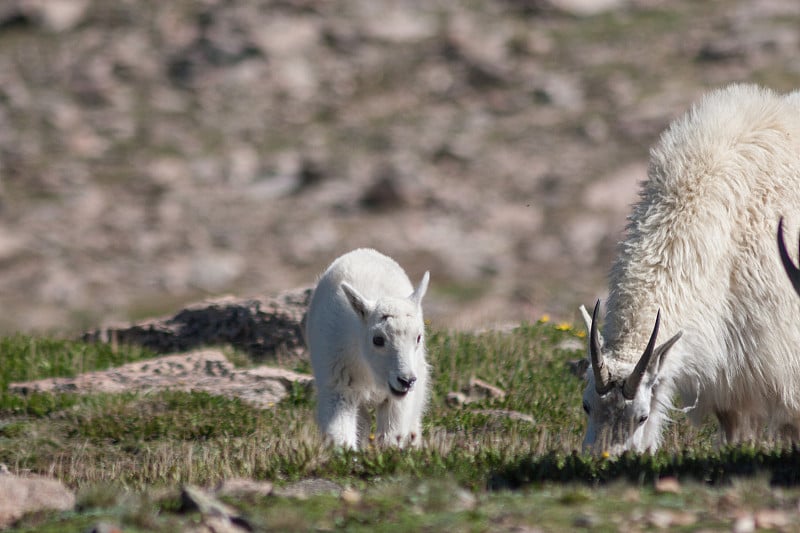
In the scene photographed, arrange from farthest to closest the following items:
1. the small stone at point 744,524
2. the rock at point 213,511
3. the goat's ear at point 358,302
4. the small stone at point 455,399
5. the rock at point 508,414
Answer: the small stone at point 455,399 < the rock at point 508,414 < the goat's ear at point 358,302 < the rock at point 213,511 < the small stone at point 744,524

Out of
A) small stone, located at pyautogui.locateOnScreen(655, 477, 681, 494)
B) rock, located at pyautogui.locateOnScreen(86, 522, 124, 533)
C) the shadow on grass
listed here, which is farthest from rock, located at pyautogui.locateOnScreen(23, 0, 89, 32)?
small stone, located at pyautogui.locateOnScreen(655, 477, 681, 494)

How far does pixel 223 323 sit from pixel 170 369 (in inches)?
64.3

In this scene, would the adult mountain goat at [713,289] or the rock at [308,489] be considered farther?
the adult mountain goat at [713,289]

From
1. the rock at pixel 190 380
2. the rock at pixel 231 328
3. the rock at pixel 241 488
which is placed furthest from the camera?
the rock at pixel 231 328

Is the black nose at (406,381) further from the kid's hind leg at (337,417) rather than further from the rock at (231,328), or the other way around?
the rock at (231,328)

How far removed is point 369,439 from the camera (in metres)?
8.31

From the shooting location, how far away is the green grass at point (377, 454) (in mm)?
5629

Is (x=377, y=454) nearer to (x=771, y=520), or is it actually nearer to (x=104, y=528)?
(x=104, y=528)

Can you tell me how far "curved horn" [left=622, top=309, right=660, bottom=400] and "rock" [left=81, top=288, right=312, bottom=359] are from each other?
5166 mm

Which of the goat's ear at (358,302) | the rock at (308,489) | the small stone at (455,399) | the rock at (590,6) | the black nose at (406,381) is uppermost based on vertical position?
the rock at (590,6)

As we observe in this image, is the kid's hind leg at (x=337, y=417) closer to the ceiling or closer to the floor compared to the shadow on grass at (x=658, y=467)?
closer to the ceiling

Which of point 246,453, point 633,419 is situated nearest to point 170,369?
point 246,453

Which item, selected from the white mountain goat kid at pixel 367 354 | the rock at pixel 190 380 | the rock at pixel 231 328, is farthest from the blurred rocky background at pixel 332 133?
the white mountain goat kid at pixel 367 354

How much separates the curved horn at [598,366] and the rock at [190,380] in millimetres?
3443
